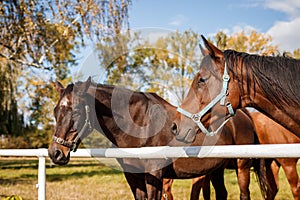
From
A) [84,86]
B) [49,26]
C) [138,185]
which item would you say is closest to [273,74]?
[84,86]

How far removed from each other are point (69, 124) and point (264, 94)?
1870 mm

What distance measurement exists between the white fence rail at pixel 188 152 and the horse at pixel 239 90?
1.18 ft

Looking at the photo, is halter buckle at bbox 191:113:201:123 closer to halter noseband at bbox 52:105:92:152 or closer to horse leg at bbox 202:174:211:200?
halter noseband at bbox 52:105:92:152

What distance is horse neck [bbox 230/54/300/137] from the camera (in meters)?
3.04

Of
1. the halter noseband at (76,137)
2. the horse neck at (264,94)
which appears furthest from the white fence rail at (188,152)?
the horse neck at (264,94)

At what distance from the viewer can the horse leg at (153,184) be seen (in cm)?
394

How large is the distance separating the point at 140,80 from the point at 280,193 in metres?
4.95

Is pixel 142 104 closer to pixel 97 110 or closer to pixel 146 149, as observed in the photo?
pixel 97 110

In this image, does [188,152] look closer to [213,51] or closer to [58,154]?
[213,51]

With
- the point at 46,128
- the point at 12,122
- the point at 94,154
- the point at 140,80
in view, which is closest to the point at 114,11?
the point at 140,80

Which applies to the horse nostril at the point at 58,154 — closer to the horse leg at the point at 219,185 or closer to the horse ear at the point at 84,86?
the horse ear at the point at 84,86

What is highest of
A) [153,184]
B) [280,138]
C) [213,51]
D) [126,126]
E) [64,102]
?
[213,51]

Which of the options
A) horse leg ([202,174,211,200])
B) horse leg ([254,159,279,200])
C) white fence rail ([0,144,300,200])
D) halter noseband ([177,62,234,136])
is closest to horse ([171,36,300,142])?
halter noseband ([177,62,234,136])

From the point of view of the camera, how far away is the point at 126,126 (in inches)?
165
